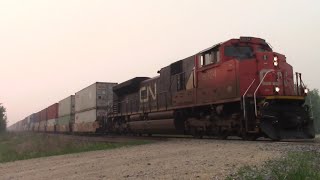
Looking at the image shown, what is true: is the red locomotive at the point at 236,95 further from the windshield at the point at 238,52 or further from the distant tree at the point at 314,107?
the distant tree at the point at 314,107

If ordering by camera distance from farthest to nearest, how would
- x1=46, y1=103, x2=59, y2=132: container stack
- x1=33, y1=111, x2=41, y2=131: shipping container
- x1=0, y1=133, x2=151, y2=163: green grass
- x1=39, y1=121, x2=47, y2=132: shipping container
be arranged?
x1=33, y1=111, x2=41, y2=131: shipping container → x1=39, y1=121, x2=47, y2=132: shipping container → x1=46, y1=103, x2=59, y2=132: container stack → x1=0, y1=133, x2=151, y2=163: green grass

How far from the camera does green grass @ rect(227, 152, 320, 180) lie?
569cm

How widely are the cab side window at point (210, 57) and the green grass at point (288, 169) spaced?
7361 mm

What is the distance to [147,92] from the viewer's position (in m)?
22.5

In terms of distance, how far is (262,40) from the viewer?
15.1 m

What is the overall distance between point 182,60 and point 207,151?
8521 millimetres

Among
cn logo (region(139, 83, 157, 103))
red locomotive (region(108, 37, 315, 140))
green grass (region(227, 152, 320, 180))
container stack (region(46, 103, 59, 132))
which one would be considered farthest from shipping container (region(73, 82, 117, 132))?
green grass (region(227, 152, 320, 180))

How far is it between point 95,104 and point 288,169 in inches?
971

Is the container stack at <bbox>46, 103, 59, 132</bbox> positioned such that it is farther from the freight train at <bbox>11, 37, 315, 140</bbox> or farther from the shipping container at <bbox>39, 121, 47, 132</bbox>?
the freight train at <bbox>11, 37, 315, 140</bbox>

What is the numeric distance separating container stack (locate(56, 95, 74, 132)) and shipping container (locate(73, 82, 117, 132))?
5985 mm

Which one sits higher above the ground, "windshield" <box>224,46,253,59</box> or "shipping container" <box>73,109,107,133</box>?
"windshield" <box>224,46,253,59</box>

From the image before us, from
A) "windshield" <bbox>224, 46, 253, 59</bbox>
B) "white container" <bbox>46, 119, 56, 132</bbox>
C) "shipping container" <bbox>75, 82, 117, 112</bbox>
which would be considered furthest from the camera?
"white container" <bbox>46, 119, 56, 132</bbox>

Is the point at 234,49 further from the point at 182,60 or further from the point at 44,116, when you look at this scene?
the point at 44,116

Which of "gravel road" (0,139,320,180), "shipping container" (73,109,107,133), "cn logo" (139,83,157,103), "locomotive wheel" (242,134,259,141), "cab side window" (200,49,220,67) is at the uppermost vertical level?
"cab side window" (200,49,220,67)
